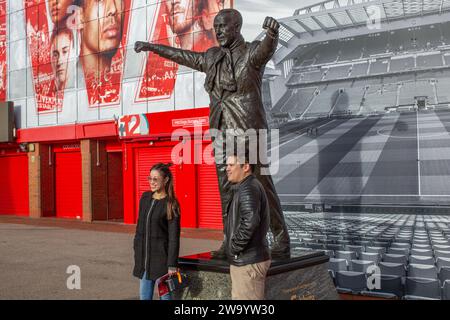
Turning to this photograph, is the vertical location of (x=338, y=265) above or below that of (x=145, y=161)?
below

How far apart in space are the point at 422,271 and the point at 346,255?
1.22 meters

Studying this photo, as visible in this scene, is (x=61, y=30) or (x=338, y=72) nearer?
(x=338, y=72)

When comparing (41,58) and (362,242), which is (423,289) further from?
(41,58)

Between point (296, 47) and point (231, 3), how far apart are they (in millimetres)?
3991

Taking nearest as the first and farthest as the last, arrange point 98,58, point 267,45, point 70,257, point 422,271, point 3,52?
point 267,45 → point 422,271 → point 70,257 → point 98,58 → point 3,52

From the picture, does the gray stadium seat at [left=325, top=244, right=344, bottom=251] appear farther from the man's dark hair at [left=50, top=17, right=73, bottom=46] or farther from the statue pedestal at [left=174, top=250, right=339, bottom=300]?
the man's dark hair at [left=50, top=17, right=73, bottom=46]

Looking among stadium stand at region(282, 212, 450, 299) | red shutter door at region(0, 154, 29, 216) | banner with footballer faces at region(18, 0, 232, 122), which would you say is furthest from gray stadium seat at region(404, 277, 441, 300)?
red shutter door at region(0, 154, 29, 216)

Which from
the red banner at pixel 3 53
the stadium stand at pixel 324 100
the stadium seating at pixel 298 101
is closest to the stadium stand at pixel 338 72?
the stadium stand at pixel 324 100

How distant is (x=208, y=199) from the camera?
14250mm

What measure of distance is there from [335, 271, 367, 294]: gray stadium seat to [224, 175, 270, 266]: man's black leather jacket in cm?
385

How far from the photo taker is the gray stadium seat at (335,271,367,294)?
7.02 metres

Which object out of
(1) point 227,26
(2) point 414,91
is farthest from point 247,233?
(2) point 414,91

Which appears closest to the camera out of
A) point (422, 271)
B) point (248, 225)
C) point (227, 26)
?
point (248, 225)

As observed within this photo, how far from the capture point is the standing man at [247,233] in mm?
3416
